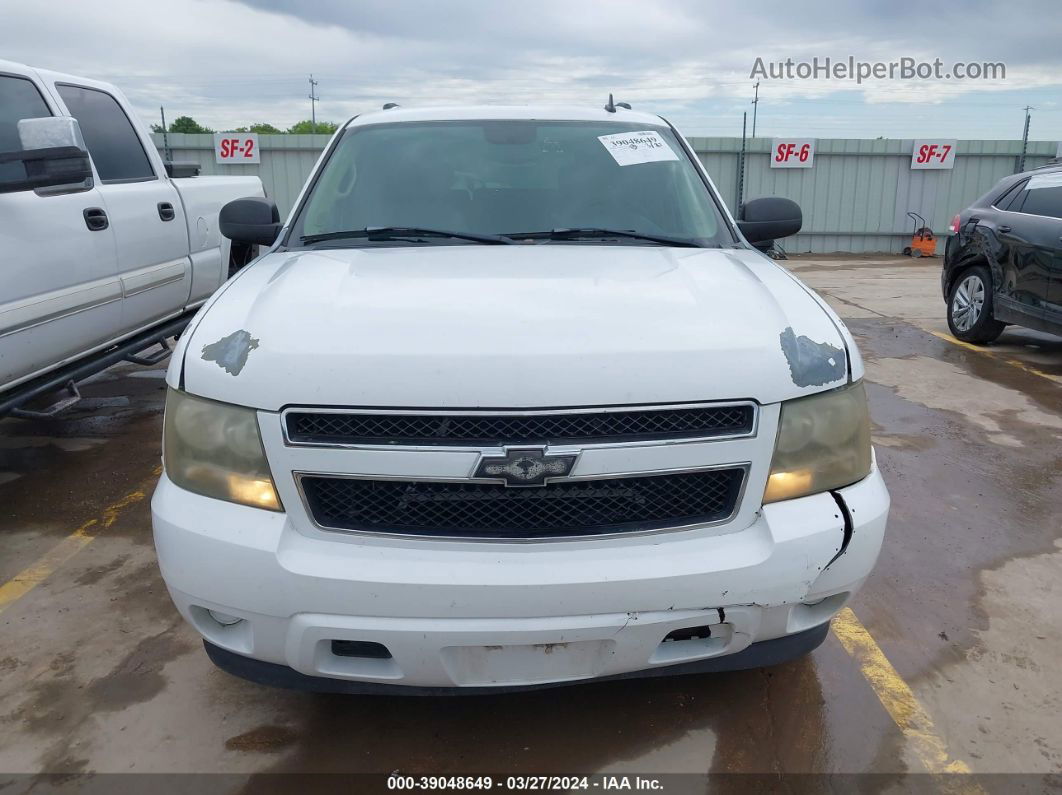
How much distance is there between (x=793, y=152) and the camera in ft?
56.1

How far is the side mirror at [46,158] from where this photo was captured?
10.7 ft

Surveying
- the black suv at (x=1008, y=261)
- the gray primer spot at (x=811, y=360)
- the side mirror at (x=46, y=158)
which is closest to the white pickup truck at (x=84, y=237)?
the side mirror at (x=46, y=158)

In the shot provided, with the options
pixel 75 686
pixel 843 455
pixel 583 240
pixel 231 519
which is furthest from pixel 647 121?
pixel 75 686

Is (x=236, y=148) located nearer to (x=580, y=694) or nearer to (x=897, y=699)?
(x=580, y=694)

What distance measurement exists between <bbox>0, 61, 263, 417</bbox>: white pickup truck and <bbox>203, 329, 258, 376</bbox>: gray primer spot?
1803mm

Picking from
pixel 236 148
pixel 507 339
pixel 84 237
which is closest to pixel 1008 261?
pixel 507 339

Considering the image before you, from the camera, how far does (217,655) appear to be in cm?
213

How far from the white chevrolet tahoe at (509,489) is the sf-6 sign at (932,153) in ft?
57.2

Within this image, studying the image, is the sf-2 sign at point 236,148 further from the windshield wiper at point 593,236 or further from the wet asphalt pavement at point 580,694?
the windshield wiper at point 593,236

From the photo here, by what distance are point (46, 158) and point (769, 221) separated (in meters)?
2.99

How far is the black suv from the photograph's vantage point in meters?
6.44

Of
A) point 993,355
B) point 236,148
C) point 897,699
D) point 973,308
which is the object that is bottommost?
point 993,355

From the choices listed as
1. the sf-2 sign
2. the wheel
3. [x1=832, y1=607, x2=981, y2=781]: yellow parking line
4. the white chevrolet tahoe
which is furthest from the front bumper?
the sf-2 sign

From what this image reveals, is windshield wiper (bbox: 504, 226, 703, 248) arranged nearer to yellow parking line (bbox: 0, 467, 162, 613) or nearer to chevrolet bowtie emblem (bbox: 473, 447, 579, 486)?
chevrolet bowtie emblem (bbox: 473, 447, 579, 486)
